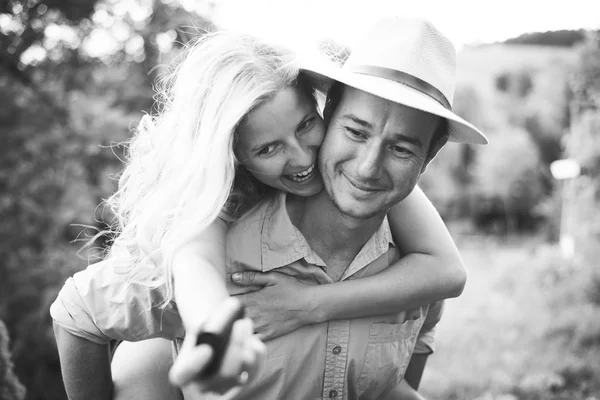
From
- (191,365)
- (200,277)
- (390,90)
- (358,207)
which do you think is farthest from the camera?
(358,207)

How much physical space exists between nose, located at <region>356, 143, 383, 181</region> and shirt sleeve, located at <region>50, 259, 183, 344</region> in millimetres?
740

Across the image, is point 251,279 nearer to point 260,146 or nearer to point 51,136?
point 260,146

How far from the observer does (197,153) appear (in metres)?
1.78

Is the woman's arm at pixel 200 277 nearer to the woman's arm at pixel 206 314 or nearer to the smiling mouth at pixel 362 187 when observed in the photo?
the woman's arm at pixel 206 314

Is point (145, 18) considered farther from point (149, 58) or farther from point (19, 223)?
point (19, 223)

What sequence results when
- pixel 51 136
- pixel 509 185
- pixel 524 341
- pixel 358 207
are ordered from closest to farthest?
pixel 358 207, pixel 51 136, pixel 524 341, pixel 509 185

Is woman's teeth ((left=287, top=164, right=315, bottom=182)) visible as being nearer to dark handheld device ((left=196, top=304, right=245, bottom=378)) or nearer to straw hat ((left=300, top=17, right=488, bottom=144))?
straw hat ((left=300, top=17, right=488, bottom=144))

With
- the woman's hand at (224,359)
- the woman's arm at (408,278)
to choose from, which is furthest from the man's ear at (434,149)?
the woman's hand at (224,359)

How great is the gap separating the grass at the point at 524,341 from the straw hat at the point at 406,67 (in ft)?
14.1

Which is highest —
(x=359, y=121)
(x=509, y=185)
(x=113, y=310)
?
(x=359, y=121)

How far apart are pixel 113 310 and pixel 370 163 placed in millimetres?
949

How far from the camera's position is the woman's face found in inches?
72.4

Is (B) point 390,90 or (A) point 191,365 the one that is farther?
(B) point 390,90

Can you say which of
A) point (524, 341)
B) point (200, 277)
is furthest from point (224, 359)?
point (524, 341)
